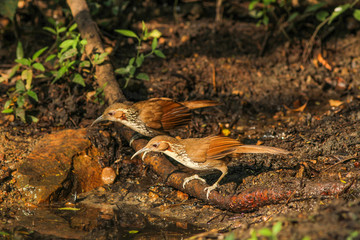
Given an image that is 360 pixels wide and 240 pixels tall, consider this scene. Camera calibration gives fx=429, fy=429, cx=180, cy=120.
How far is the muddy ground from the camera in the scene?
4.60m

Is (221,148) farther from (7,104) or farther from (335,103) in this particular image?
(7,104)

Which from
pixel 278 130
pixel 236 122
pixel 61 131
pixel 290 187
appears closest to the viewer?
pixel 290 187

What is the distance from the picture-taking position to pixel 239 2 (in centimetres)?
959

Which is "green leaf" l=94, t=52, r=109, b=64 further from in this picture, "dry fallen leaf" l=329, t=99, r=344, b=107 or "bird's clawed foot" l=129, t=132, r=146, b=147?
"dry fallen leaf" l=329, t=99, r=344, b=107

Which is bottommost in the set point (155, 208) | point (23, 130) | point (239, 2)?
point (155, 208)

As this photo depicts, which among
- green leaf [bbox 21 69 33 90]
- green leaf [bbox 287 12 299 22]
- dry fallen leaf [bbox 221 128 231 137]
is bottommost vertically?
dry fallen leaf [bbox 221 128 231 137]

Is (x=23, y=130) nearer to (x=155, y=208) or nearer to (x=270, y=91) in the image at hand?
(x=155, y=208)

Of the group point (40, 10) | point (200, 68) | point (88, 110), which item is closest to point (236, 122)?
point (200, 68)

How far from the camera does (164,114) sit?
6.28 m

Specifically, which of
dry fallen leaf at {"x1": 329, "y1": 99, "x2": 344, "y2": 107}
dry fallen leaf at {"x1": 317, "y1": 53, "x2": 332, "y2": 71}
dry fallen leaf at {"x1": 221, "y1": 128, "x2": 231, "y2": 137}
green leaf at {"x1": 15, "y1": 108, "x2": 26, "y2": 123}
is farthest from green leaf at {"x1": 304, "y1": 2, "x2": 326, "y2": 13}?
green leaf at {"x1": 15, "y1": 108, "x2": 26, "y2": 123}

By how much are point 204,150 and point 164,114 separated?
1234 mm

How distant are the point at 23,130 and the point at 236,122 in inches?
135

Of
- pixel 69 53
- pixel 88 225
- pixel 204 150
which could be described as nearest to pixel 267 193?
pixel 204 150

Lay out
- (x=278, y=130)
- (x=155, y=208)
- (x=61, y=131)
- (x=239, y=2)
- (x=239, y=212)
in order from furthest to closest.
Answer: (x=239, y=2)
(x=278, y=130)
(x=61, y=131)
(x=155, y=208)
(x=239, y=212)
